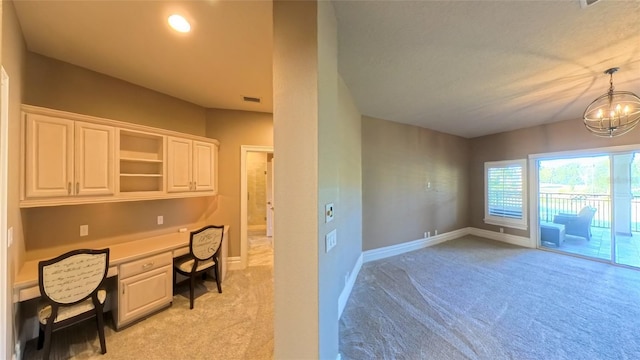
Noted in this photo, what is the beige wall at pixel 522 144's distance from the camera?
4.09 meters

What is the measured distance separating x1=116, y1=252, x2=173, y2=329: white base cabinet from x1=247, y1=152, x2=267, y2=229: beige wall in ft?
14.8

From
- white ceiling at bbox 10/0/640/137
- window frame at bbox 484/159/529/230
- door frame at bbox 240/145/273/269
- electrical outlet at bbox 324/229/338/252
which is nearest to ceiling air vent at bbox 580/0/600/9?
white ceiling at bbox 10/0/640/137

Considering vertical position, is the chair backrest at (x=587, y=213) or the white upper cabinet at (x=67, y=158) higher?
the white upper cabinet at (x=67, y=158)

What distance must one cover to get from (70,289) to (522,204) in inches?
286

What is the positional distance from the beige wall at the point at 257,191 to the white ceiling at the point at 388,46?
3.89m

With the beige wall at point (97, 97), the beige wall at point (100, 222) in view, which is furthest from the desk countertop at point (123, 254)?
the beige wall at point (97, 97)

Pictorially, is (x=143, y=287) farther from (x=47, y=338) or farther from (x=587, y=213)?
(x=587, y=213)

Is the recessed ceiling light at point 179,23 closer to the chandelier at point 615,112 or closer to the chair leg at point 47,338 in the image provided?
the chair leg at point 47,338

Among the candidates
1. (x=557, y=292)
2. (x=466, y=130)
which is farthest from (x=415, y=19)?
(x=466, y=130)

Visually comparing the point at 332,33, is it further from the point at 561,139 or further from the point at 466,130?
the point at 561,139

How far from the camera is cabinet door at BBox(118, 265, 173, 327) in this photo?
2195mm

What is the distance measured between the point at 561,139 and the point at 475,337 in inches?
182

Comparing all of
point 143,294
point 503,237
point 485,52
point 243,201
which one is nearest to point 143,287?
point 143,294

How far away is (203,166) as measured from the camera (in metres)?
3.31
